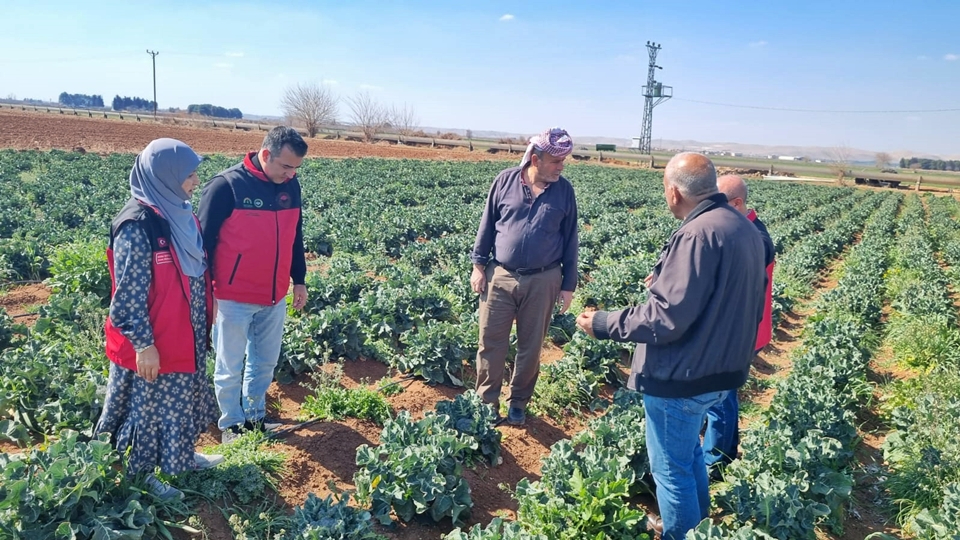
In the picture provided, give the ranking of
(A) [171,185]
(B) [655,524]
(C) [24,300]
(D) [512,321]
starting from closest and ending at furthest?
(A) [171,185], (B) [655,524], (D) [512,321], (C) [24,300]

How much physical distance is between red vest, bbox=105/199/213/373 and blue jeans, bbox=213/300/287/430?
0.78 m

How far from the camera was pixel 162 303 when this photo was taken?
3365 mm

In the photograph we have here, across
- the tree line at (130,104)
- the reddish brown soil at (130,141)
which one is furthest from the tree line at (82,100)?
the reddish brown soil at (130,141)

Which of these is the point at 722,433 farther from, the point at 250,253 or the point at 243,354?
the point at 250,253

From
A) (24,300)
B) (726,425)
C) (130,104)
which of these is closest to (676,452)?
(726,425)

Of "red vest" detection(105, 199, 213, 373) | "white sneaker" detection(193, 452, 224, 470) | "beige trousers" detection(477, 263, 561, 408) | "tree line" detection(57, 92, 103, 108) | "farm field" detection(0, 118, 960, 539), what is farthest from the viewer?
"tree line" detection(57, 92, 103, 108)

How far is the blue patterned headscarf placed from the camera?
10.8 ft

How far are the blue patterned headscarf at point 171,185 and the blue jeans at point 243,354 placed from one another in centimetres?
83

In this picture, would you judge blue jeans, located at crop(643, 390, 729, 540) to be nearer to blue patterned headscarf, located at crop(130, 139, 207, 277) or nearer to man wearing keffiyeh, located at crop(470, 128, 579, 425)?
man wearing keffiyeh, located at crop(470, 128, 579, 425)

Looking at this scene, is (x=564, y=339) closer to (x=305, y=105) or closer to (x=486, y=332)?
(x=486, y=332)

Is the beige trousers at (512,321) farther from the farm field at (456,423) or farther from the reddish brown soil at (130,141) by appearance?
the reddish brown soil at (130,141)

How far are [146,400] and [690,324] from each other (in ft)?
10.3

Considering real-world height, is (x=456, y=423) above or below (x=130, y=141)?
below

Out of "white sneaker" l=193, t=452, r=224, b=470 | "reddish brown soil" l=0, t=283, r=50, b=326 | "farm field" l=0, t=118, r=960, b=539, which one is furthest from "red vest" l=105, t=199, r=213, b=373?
"reddish brown soil" l=0, t=283, r=50, b=326
